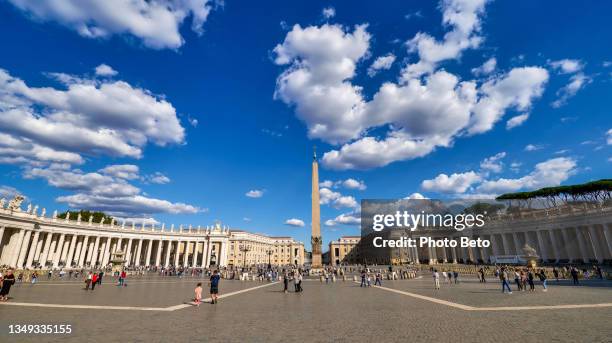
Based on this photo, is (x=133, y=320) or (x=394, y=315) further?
(x=394, y=315)

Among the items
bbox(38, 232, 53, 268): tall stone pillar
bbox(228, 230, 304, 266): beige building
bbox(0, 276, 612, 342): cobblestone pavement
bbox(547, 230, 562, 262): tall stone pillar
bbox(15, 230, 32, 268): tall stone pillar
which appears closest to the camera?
bbox(0, 276, 612, 342): cobblestone pavement

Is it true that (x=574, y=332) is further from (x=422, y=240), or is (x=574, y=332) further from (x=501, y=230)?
(x=422, y=240)

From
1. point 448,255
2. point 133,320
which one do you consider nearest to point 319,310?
point 133,320

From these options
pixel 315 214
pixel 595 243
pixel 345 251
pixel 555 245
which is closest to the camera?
pixel 315 214

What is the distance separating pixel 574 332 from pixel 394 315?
5133 mm

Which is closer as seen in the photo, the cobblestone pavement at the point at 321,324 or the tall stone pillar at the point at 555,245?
the cobblestone pavement at the point at 321,324

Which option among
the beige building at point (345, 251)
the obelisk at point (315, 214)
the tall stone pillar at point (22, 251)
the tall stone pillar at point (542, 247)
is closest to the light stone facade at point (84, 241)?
the tall stone pillar at point (22, 251)

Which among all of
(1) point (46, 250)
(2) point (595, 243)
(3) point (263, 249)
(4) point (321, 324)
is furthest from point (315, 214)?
(3) point (263, 249)

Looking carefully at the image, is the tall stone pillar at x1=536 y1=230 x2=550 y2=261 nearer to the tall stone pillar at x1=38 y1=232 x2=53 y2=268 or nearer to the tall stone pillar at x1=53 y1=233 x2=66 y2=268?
the tall stone pillar at x1=38 y1=232 x2=53 y2=268

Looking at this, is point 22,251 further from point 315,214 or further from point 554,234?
point 554,234

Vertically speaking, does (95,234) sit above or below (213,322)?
above

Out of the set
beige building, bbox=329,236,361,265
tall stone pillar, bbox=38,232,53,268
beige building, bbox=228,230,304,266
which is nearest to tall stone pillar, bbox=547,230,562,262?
beige building, bbox=228,230,304,266

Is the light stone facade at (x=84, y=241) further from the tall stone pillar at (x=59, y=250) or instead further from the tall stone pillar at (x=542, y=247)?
the tall stone pillar at (x=542, y=247)

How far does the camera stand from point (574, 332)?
8.12m
